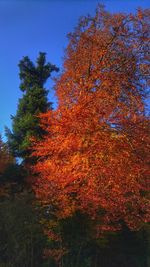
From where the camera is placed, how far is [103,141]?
17438mm

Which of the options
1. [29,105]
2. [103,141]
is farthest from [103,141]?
[29,105]

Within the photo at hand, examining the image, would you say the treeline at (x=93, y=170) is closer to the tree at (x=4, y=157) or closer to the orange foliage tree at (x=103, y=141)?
the orange foliage tree at (x=103, y=141)

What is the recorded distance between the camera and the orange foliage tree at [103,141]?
17.1 m

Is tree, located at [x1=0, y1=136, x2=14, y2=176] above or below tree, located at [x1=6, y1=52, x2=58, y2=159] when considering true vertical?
below

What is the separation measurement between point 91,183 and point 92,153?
135 cm

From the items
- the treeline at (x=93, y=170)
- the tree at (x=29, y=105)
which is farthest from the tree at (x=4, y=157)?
the treeline at (x=93, y=170)

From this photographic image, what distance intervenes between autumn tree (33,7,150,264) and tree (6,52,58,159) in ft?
25.6

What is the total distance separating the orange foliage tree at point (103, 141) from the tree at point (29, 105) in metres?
7.85

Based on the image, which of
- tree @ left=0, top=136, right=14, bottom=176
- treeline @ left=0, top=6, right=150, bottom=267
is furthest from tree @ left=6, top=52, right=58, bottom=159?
treeline @ left=0, top=6, right=150, bottom=267

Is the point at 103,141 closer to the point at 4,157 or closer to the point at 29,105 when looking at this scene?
the point at 4,157

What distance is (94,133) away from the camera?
17438mm

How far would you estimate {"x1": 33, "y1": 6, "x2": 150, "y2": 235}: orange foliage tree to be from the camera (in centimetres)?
1706

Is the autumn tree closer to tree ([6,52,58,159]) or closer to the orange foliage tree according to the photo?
the orange foliage tree

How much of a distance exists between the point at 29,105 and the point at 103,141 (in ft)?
42.4
